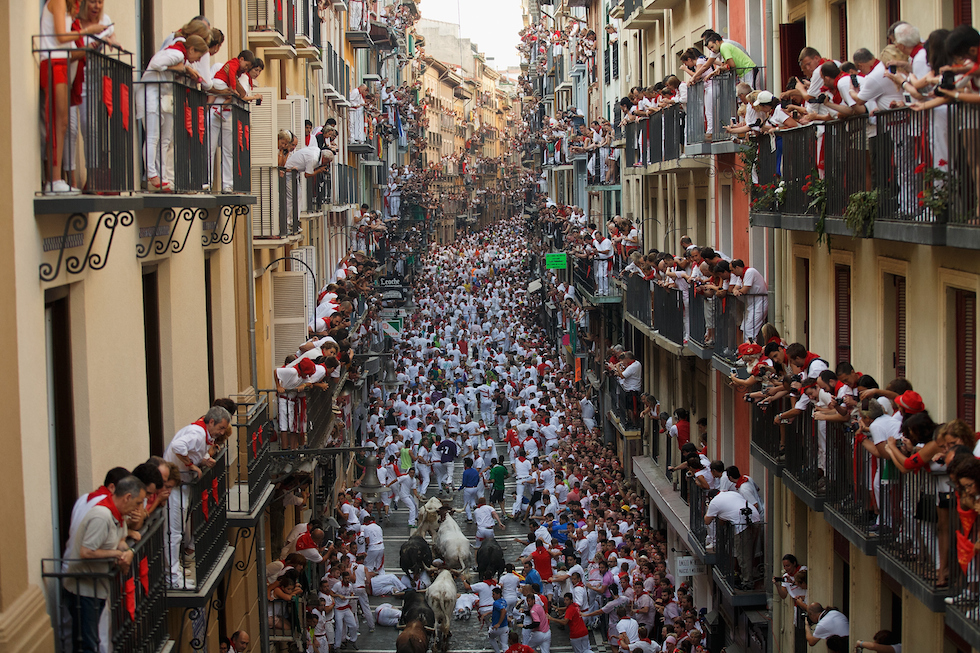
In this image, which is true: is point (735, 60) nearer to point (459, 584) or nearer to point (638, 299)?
point (638, 299)

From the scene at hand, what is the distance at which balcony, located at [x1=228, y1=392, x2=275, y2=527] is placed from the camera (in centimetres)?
1461

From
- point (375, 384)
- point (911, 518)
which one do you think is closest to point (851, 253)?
point (911, 518)

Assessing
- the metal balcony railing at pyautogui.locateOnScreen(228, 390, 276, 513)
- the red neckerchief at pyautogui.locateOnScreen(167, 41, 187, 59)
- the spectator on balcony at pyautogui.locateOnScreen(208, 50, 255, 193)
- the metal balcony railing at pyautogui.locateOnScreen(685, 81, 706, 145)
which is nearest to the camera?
the red neckerchief at pyautogui.locateOnScreen(167, 41, 187, 59)

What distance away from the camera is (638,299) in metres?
25.6

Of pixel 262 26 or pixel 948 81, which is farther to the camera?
pixel 262 26

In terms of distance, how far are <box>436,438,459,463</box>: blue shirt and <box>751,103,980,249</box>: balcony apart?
1606cm

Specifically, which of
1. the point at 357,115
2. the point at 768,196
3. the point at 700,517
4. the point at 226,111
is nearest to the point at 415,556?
the point at 700,517

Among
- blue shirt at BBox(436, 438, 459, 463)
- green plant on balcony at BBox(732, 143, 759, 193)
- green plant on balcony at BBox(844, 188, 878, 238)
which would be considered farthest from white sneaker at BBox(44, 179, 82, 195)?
blue shirt at BBox(436, 438, 459, 463)

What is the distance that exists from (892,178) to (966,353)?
1.75 meters

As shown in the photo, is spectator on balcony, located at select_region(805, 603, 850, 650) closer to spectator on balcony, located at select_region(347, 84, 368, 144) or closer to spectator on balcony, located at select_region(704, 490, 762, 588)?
spectator on balcony, located at select_region(704, 490, 762, 588)

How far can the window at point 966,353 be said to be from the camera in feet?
35.7

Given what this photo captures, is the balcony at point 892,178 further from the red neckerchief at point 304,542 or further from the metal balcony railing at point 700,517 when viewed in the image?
the red neckerchief at point 304,542

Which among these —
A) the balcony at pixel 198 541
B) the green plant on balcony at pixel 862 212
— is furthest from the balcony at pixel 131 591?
the green plant on balcony at pixel 862 212

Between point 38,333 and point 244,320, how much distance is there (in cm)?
872
